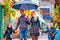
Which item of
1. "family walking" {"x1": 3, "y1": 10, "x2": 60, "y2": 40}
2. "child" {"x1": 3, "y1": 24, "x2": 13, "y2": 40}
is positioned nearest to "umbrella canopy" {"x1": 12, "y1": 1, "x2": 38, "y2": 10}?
"family walking" {"x1": 3, "y1": 10, "x2": 60, "y2": 40}

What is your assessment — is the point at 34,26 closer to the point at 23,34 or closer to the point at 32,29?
the point at 32,29

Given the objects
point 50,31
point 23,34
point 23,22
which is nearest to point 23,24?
point 23,22

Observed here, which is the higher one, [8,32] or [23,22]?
[23,22]

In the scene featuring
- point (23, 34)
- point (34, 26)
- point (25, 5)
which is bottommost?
point (23, 34)

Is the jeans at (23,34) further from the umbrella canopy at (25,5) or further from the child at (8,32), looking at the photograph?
the umbrella canopy at (25,5)

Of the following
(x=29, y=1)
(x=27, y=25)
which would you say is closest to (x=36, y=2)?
(x=29, y=1)

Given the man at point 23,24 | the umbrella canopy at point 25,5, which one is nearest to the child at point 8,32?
the man at point 23,24

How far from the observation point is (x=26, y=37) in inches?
153

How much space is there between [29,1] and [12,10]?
26 centimetres

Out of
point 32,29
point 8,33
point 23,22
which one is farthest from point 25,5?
point 8,33

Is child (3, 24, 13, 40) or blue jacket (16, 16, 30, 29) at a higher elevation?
blue jacket (16, 16, 30, 29)

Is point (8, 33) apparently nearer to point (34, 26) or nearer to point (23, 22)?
point (23, 22)

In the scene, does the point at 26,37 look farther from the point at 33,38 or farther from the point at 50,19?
the point at 50,19

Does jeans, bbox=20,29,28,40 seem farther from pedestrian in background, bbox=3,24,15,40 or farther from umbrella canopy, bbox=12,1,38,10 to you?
umbrella canopy, bbox=12,1,38,10
